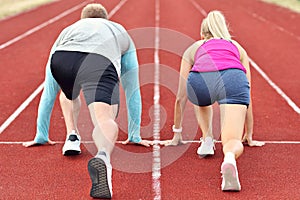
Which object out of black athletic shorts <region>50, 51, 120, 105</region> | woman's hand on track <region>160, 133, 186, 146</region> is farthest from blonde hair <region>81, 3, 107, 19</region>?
woman's hand on track <region>160, 133, 186, 146</region>

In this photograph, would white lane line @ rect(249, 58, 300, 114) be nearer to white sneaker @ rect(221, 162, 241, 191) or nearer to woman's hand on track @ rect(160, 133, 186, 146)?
woman's hand on track @ rect(160, 133, 186, 146)

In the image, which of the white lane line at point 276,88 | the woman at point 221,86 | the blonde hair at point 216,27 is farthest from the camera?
the white lane line at point 276,88

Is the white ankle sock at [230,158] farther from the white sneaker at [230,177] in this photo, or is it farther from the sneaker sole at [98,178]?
the sneaker sole at [98,178]

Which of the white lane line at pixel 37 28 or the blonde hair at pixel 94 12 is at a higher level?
the blonde hair at pixel 94 12

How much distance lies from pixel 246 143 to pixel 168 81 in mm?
4446

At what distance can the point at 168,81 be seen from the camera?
460 inches

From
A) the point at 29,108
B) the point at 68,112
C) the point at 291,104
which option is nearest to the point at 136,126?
the point at 68,112

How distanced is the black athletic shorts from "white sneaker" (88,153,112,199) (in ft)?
2.17

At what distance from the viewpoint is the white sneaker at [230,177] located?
538 cm

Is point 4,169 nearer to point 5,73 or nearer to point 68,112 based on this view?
point 68,112

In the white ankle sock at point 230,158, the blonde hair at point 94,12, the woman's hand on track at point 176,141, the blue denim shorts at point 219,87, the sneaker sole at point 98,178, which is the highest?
the blonde hair at point 94,12

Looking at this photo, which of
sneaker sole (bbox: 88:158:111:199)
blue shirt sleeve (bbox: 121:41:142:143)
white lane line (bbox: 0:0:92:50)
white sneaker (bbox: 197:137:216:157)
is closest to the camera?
sneaker sole (bbox: 88:158:111:199)

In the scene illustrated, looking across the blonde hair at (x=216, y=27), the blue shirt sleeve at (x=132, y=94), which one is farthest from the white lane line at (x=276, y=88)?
the blonde hair at (x=216, y=27)

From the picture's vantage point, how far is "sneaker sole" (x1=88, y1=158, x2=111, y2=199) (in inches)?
206
